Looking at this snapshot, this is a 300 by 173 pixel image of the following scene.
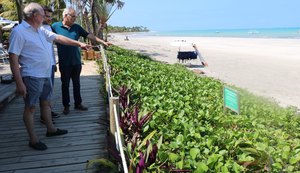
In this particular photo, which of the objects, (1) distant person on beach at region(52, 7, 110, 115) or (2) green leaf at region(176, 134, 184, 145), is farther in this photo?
(1) distant person on beach at region(52, 7, 110, 115)

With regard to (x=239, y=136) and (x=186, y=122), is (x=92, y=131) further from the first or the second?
(x=239, y=136)

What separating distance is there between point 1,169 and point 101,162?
1.30 meters

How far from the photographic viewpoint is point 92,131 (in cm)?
534

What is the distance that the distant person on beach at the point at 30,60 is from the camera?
423 centimetres

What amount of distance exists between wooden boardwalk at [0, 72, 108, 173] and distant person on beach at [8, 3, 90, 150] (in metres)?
0.26

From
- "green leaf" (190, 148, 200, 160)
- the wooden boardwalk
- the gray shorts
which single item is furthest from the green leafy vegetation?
the gray shorts

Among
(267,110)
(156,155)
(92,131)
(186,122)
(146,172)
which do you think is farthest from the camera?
(267,110)

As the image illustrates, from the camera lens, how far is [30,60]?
4508 millimetres

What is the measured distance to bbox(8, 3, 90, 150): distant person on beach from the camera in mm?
4234

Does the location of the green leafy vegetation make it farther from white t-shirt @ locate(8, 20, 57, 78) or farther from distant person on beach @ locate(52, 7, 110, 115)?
white t-shirt @ locate(8, 20, 57, 78)

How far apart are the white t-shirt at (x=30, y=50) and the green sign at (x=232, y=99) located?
2664 millimetres

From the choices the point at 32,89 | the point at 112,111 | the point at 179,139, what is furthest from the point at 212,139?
the point at 32,89

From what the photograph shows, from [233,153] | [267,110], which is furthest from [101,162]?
[267,110]

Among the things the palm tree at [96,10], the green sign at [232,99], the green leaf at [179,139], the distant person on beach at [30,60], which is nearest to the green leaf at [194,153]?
the green leaf at [179,139]
